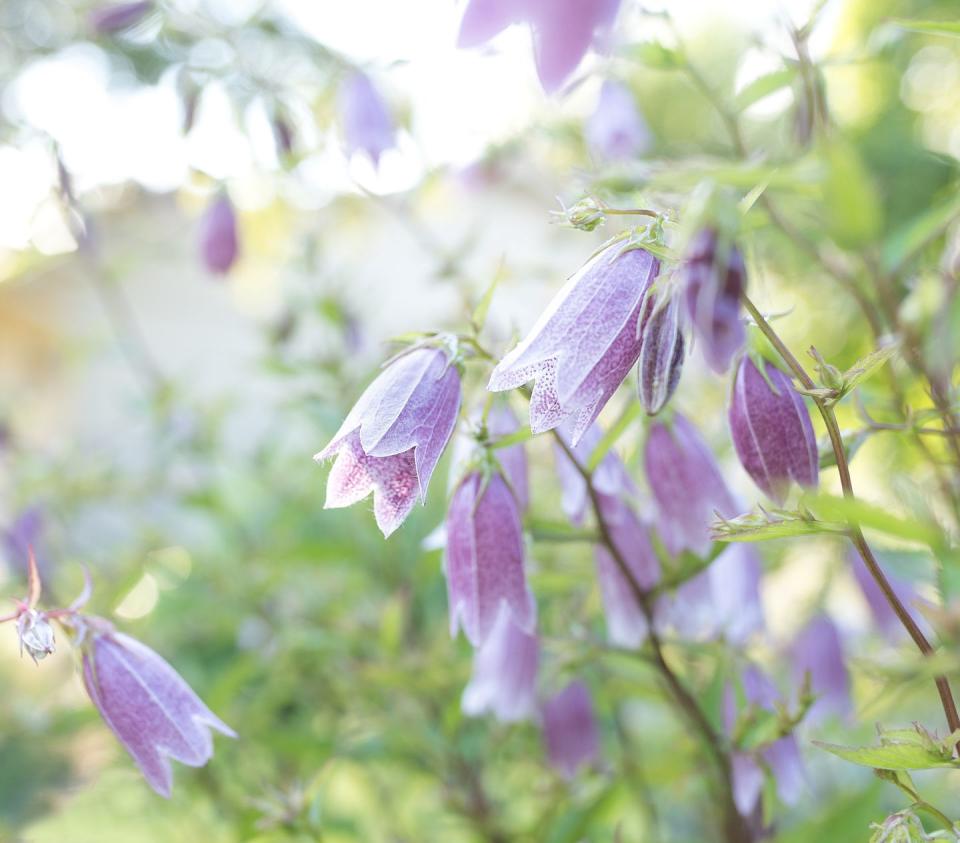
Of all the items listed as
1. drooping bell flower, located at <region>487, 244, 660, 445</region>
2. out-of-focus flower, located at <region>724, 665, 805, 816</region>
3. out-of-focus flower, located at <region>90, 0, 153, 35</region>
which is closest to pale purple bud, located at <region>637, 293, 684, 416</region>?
drooping bell flower, located at <region>487, 244, 660, 445</region>

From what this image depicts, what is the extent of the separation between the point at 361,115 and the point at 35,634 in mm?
809

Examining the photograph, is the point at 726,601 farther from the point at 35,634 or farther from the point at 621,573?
the point at 35,634

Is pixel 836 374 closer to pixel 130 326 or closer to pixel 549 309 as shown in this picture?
pixel 549 309

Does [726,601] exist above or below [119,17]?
below

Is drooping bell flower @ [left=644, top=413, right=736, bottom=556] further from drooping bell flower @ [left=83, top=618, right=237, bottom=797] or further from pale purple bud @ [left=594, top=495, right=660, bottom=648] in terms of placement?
drooping bell flower @ [left=83, top=618, right=237, bottom=797]

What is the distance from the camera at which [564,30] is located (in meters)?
0.42

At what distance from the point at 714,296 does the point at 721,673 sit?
44cm

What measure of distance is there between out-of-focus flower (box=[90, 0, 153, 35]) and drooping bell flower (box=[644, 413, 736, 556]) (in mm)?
846

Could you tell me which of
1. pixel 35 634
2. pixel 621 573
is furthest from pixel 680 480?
pixel 35 634

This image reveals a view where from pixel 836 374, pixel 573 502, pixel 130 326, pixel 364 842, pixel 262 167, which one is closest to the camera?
pixel 836 374

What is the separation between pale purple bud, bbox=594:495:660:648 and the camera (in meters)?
0.60

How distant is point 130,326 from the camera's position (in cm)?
164

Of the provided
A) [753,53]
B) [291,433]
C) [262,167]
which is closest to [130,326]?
[291,433]

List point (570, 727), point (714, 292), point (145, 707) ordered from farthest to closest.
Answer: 1. point (570, 727)
2. point (145, 707)
3. point (714, 292)
